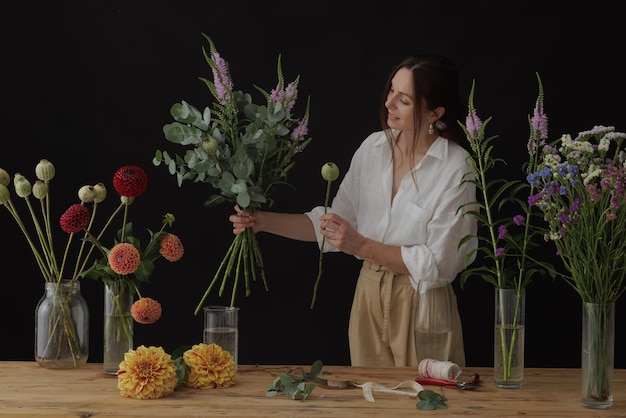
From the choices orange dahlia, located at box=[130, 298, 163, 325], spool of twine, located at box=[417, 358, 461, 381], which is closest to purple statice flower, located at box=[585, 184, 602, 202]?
spool of twine, located at box=[417, 358, 461, 381]

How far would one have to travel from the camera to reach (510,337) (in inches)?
91.1

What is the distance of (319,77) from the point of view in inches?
157

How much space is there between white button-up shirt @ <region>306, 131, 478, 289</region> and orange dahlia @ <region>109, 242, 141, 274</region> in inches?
42.3

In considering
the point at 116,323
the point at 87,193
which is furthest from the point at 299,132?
the point at 116,323

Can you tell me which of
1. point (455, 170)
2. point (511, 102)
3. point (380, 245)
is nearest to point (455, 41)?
point (511, 102)

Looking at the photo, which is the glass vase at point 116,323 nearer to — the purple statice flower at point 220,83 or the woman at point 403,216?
the purple statice flower at point 220,83

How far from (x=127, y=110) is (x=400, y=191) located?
1359mm

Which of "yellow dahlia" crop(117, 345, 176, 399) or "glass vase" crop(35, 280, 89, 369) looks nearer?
"yellow dahlia" crop(117, 345, 176, 399)

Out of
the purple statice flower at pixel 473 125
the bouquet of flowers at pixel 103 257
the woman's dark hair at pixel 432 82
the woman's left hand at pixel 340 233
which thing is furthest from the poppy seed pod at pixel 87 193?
the woman's dark hair at pixel 432 82

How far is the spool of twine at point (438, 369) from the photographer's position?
2311mm

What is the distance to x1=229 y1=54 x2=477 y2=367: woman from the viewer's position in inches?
123

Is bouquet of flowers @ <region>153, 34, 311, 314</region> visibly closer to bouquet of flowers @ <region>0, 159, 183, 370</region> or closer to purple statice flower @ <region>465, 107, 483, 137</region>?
bouquet of flowers @ <region>0, 159, 183, 370</region>

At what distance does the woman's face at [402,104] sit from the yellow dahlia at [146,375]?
1.33 meters

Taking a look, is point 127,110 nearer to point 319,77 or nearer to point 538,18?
point 319,77
